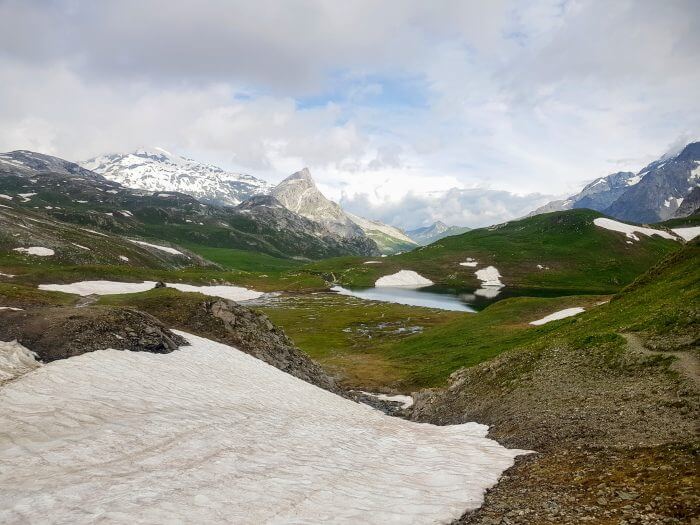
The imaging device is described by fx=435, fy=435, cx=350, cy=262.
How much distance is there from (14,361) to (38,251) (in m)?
144

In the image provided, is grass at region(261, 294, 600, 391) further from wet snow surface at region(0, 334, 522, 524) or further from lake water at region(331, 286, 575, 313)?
wet snow surface at region(0, 334, 522, 524)

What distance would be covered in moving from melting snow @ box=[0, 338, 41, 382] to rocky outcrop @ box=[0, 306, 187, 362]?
1.14 m

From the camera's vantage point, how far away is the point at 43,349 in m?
27.9

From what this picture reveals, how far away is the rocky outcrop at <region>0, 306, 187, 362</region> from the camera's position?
28484 millimetres

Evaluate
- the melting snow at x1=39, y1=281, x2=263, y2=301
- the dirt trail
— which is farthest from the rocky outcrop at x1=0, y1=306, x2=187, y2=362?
the melting snow at x1=39, y1=281, x2=263, y2=301

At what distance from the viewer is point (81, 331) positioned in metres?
30.2

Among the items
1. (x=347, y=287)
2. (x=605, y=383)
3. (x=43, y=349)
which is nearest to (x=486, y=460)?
(x=605, y=383)

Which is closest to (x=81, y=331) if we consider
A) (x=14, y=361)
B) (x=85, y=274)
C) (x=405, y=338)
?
(x=14, y=361)

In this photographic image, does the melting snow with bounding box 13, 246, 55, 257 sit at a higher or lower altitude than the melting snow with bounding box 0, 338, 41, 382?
higher

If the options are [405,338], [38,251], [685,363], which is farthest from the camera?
[38,251]

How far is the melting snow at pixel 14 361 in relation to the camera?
885 inches

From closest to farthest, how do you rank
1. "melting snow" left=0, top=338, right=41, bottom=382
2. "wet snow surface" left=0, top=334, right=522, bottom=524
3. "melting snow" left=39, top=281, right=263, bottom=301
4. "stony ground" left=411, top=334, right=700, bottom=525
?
"wet snow surface" left=0, top=334, right=522, bottom=524
"stony ground" left=411, top=334, right=700, bottom=525
"melting snow" left=0, top=338, right=41, bottom=382
"melting snow" left=39, top=281, right=263, bottom=301

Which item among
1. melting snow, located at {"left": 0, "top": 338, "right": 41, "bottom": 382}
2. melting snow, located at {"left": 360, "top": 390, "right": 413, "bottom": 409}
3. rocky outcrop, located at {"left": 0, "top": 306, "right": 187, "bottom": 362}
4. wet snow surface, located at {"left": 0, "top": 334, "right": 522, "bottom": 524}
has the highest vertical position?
rocky outcrop, located at {"left": 0, "top": 306, "right": 187, "bottom": 362}

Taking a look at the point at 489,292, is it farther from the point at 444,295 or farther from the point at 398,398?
the point at 398,398
